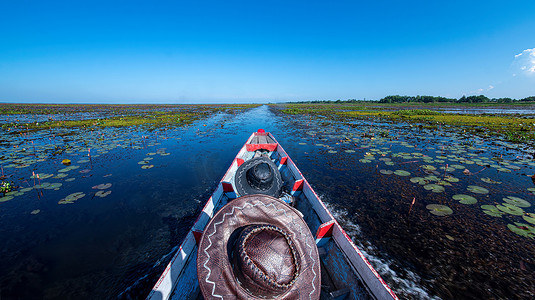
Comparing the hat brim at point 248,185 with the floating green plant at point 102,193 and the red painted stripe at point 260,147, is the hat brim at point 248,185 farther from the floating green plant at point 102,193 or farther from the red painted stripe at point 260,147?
the floating green plant at point 102,193

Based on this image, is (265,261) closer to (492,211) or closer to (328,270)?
(328,270)

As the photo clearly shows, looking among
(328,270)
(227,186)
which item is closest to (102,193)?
(227,186)

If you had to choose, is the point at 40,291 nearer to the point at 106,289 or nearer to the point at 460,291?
the point at 106,289

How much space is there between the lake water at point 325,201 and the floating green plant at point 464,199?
55 millimetres

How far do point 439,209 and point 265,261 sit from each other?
6.27 meters

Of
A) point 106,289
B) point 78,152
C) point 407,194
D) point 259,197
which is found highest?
point 259,197

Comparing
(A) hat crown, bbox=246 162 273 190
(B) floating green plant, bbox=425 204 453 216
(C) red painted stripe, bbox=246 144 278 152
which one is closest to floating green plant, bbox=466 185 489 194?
(B) floating green plant, bbox=425 204 453 216

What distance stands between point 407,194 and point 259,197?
6320 millimetres

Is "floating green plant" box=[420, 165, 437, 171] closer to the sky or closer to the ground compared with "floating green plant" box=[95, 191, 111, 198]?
closer to the sky

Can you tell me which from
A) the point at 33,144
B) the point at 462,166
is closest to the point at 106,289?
the point at 462,166

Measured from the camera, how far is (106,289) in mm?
3299

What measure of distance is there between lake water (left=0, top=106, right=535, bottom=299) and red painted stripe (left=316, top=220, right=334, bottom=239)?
1.47m

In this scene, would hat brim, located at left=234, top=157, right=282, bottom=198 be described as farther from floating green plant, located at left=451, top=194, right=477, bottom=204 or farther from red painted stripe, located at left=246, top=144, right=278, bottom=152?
floating green plant, located at left=451, top=194, right=477, bottom=204

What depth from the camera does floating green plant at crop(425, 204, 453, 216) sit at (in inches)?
199
